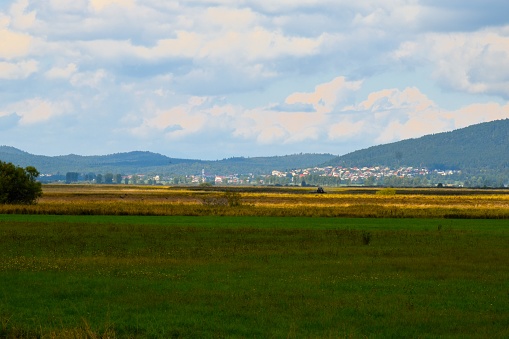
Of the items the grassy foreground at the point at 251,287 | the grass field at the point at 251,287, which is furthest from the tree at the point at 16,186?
the grass field at the point at 251,287

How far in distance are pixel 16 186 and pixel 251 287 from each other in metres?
75.1

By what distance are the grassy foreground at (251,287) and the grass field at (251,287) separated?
38mm

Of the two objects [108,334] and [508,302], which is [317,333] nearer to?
[108,334]

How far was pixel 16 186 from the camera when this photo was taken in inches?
3735

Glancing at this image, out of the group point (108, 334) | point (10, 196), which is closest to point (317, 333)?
point (108, 334)

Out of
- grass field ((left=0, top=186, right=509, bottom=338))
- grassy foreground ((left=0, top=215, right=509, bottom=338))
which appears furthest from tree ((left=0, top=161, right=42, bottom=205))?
grass field ((left=0, top=186, right=509, bottom=338))

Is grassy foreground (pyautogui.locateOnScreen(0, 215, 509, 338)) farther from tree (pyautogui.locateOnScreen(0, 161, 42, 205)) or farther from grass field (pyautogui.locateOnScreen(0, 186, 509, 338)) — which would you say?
tree (pyautogui.locateOnScreen(0, 161, 42, 205))

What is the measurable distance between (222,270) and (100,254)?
308 inches

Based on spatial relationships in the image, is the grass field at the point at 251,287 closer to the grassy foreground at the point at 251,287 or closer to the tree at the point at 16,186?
the grassy foreground at the point at 251,287

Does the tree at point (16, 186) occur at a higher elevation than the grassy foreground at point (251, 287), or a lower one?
higher

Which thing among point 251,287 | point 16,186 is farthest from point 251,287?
point 16,186

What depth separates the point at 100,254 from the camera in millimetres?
35125

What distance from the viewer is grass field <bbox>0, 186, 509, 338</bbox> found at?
18875mm

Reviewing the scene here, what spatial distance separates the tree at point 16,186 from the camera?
9369cm
